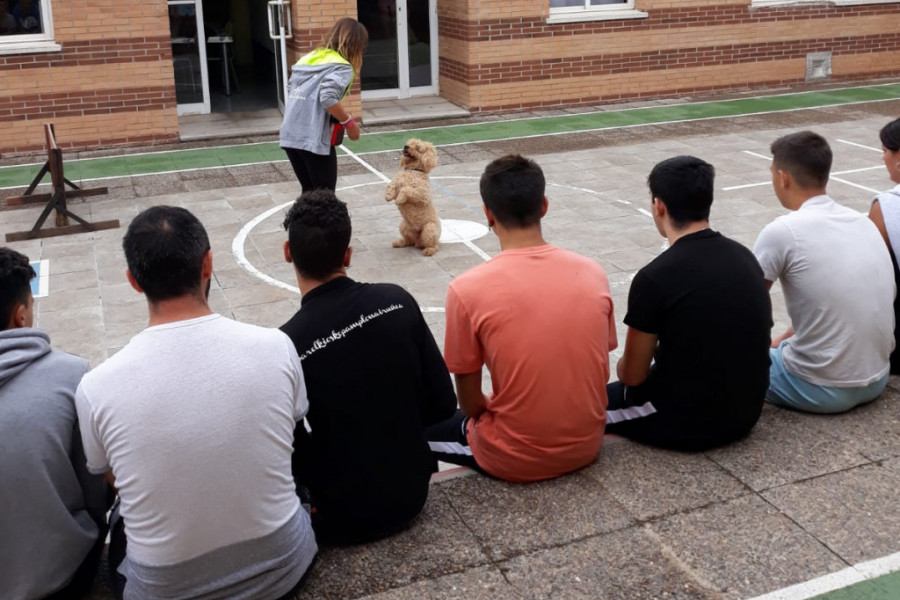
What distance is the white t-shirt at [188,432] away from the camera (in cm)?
295

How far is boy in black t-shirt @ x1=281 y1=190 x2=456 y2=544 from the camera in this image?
3459 mm

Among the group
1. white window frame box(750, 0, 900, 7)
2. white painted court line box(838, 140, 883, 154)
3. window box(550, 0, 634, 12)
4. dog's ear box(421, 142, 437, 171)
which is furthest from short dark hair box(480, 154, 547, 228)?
white window frame box(750, 0, 900, 7)

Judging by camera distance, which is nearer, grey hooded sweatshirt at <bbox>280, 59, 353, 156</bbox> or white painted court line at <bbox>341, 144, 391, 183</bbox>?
grey hooded sweatshirt at <bbox>280, 59, 353, 156</bbox>

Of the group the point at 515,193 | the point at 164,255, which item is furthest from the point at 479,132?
the point at 164,255

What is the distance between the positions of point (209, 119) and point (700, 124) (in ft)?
22.8

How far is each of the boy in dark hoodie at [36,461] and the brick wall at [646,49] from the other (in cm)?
1190

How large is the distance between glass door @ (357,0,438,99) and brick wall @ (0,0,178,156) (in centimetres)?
349

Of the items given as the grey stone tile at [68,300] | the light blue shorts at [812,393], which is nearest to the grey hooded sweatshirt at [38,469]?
the light blue shorts at [812,393]

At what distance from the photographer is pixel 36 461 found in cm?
309

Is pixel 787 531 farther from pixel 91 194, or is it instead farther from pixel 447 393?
pixel 91 194

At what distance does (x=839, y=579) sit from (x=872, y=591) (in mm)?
110

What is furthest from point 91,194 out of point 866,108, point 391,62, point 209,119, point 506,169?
point 866,108

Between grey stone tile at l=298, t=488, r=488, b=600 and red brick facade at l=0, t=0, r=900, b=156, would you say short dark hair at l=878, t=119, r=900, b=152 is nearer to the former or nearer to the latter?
grey stone tile at l=298, t=488, r=488, b=600

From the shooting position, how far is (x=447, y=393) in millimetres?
3676
